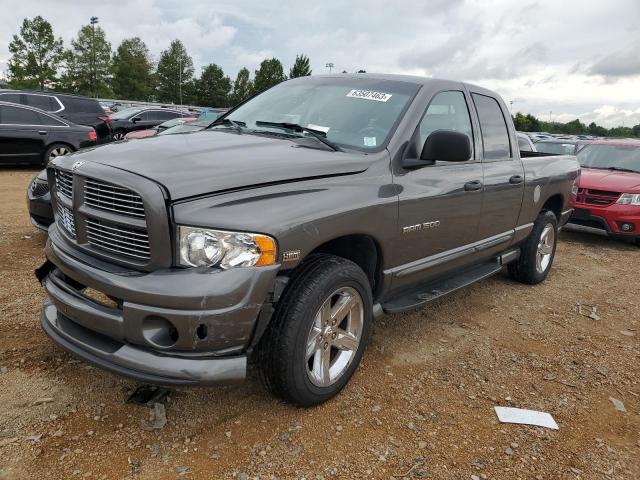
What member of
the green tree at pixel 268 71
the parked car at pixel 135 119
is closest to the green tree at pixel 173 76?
the green tree at pixel 268 71

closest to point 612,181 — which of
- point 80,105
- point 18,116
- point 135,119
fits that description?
point 18,116

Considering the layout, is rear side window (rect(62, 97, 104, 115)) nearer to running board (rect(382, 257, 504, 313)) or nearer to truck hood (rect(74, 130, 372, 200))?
truck hood (rect(74, 130, 372, 200))

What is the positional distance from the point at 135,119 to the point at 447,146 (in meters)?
15.3

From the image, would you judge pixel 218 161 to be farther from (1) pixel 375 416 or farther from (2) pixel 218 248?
(1) pixel 375 416

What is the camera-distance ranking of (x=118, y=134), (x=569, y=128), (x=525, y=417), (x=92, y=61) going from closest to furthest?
1. (x=525, y=417)
2. (x=118, y=134)
3. (x=92, y=61)
4. (x=569, y=128)

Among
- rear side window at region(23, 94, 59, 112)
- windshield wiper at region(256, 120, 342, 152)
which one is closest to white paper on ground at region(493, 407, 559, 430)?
windshield wiper at region(256, 120, 342, 152)

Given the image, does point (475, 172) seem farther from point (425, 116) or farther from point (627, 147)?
point (627, 147)

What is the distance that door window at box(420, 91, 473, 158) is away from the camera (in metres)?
3.49

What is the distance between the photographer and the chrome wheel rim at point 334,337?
→ 2.78 meters

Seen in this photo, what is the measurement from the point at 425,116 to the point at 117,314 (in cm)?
231

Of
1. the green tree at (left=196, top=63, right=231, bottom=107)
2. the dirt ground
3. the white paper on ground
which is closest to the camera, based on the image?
the dirt ground

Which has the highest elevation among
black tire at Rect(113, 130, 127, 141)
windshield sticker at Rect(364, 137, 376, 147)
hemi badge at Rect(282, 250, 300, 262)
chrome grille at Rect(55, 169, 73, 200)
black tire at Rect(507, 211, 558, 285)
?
windshield sticker at Rect(364, 137, 376, 147)

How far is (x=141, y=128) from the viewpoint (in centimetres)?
1656

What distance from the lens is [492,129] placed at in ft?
14.3
